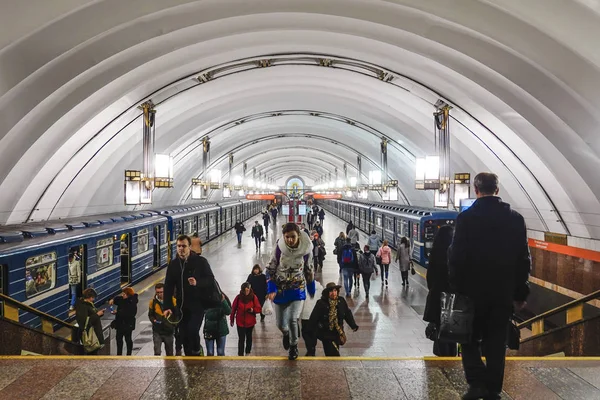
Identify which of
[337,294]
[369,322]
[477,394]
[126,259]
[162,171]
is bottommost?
[369,322]

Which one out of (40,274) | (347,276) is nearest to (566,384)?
(347,276)

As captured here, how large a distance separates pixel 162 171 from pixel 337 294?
9.22 meters

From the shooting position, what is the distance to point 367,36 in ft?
30.6

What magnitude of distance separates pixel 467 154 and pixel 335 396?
13.3 m

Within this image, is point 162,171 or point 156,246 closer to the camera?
point 162,171

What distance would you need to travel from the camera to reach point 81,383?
3.48m

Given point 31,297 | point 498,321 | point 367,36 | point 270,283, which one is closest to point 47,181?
point 31,297

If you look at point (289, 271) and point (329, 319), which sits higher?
point (289, 271)

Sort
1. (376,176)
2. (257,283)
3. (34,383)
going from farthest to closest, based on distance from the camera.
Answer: (376,176) → (257,283) → (34,383)

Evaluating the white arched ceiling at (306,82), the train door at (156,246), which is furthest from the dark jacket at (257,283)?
the train door at (156,246)

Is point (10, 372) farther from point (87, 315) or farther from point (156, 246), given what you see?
point (156, 246)

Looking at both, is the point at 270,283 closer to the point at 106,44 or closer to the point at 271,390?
the point at 271,390

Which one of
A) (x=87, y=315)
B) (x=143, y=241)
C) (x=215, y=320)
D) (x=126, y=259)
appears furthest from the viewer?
(x=143, y=241)

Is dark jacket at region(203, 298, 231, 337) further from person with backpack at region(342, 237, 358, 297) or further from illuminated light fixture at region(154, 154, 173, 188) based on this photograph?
illuminated light fixture at region(154, 154, 173, 188)
